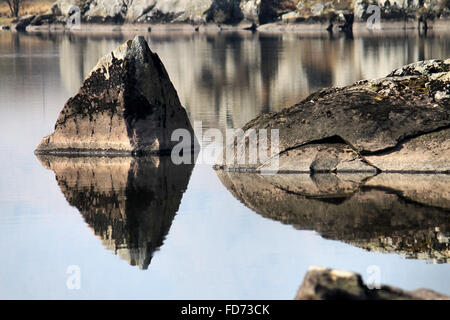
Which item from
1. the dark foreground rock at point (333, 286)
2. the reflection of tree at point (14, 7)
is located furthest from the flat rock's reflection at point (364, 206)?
the reflection of tree at point (14, 7)

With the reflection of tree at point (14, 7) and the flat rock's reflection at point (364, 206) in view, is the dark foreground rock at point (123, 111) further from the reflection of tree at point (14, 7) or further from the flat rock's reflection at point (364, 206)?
the reflection of tree at point (14, 7)

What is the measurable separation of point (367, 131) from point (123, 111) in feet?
13.8

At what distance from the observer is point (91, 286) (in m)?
8.89

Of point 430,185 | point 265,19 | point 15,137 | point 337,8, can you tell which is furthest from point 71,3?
point 430,185

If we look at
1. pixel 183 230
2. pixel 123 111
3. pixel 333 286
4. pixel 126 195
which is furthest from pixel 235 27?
pixel 333 286

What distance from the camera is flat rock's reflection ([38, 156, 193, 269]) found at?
10.6 m

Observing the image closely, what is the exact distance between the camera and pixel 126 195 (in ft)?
43.1

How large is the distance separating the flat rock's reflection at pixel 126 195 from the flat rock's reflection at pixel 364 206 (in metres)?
0.95

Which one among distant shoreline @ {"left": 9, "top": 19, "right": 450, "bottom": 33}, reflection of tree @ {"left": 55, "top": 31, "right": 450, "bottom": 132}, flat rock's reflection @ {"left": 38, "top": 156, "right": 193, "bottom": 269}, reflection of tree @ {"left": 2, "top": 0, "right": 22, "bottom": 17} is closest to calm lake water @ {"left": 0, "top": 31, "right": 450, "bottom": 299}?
flat rock's reflection @ {"left": 38, "top": 156, "right": 193, "bottom": 269}

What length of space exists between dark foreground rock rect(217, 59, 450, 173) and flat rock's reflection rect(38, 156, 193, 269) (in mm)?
1247

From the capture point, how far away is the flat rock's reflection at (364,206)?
33.8 ft

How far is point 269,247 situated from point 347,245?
80 centimetres

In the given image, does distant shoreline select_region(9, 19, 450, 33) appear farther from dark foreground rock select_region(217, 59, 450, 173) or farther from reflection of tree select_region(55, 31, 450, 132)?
dark foreground rock select_region(217, 59, 450, 173)
